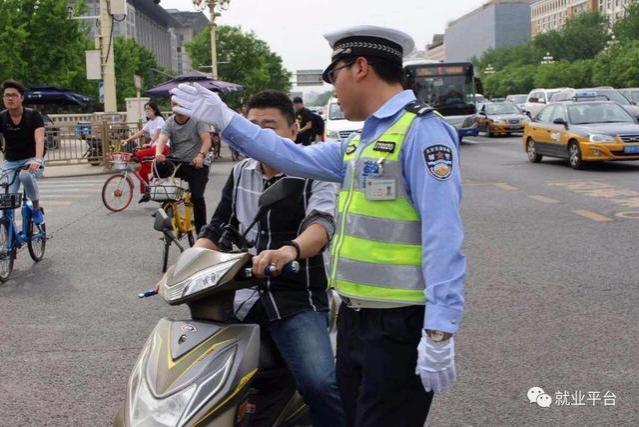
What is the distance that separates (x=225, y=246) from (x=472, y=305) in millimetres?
3399

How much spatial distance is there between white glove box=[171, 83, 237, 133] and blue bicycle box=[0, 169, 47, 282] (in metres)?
5.60

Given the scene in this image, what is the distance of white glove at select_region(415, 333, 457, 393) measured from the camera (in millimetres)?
2258

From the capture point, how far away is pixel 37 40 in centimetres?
4075

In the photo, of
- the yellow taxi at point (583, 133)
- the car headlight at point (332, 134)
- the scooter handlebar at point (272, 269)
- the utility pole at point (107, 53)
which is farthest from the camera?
the utility pole at point (107, 53)

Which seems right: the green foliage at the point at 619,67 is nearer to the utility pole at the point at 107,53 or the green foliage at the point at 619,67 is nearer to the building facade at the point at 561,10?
the utility pole at the point at 107,53

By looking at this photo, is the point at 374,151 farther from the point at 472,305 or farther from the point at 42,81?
the point at 42,81

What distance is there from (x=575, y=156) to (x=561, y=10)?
140611 mm

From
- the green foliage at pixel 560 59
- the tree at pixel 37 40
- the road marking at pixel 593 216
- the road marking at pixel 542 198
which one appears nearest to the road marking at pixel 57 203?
the road marking at pixel 542 198

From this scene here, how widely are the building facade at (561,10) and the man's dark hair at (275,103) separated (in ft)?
426

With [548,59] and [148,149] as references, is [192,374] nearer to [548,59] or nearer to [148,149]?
[148,149]

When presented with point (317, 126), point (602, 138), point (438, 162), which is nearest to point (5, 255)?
point (438, 162)

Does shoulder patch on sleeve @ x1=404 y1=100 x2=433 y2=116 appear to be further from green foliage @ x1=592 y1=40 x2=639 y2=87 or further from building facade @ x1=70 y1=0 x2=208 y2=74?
building facade @ x1=70 y1=0 x2=208 y2=74

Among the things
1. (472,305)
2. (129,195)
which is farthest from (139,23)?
(472,305)

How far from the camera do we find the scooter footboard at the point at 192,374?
2600mm
